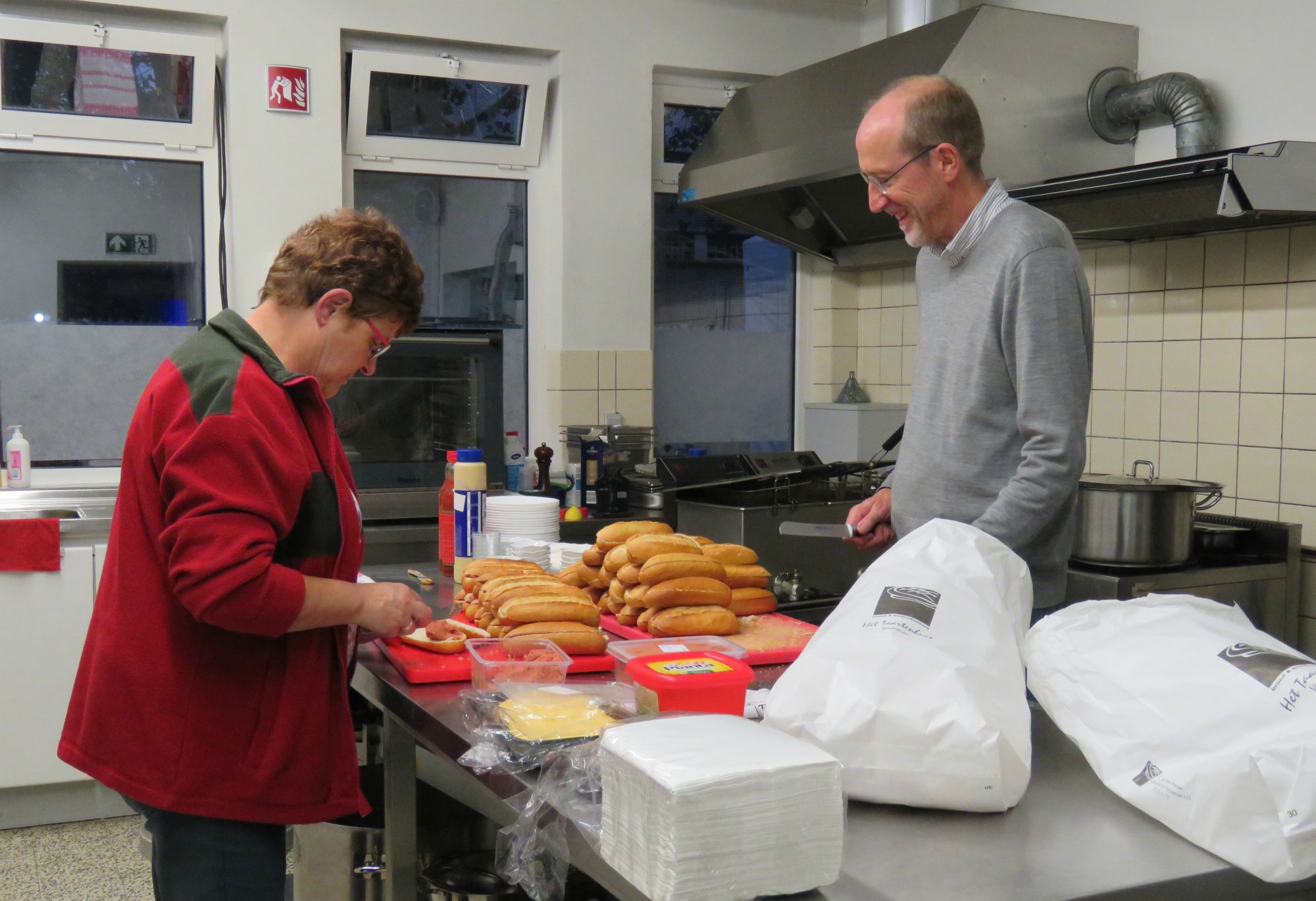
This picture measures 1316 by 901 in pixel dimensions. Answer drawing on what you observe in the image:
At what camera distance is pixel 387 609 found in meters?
1.53

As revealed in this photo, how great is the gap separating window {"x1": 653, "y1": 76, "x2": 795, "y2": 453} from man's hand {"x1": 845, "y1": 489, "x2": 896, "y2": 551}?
2497 mm

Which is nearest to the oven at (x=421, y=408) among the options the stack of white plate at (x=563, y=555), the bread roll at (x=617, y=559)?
the stack of white plate at (x=563, y=555)

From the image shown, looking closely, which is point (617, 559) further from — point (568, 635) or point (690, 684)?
point (690, 684)

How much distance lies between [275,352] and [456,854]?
44.2 inches

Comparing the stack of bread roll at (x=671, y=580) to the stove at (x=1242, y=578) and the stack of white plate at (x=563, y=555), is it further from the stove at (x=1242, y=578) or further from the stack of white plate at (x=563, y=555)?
the stove at (x=1242, y=578)

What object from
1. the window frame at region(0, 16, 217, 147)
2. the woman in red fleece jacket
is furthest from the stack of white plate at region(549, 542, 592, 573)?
the window frame at region(0, 16, 217, 147)

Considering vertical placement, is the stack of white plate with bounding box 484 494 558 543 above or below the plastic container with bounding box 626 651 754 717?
above

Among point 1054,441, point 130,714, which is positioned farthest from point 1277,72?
point 130,714

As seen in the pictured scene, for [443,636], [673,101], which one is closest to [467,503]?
[443,636]

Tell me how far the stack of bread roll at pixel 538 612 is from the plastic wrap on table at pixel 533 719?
26cm

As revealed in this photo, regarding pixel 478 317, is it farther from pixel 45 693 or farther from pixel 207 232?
pixel 45 693

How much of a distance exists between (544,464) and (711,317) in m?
1.09

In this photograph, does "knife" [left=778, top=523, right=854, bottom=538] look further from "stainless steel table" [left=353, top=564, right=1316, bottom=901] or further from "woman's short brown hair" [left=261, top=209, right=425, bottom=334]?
"woman's short brown hair" [left=261, top=209, right=425, bottom=334]

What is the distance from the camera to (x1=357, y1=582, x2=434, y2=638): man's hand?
4.99ft
